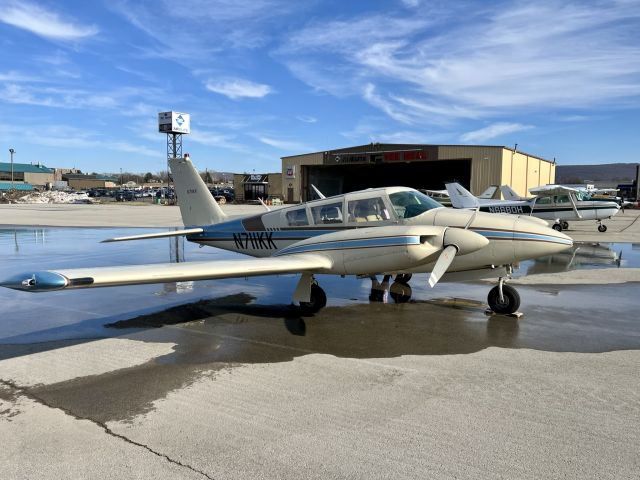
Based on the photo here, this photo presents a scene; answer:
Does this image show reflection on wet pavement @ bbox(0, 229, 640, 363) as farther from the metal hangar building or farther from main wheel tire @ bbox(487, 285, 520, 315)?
the metal hangar building

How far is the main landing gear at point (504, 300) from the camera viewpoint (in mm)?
7977

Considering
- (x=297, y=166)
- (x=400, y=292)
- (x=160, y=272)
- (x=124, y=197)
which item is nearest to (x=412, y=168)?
(x=297, y=166)

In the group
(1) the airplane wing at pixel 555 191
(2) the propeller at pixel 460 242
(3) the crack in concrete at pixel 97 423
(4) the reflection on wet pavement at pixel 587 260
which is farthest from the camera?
(1) the airplane wing at pixel 555 191

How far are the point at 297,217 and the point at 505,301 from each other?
13.7ft

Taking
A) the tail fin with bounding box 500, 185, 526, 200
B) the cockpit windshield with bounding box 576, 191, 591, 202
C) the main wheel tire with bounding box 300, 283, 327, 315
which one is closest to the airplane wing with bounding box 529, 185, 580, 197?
the cockpit windshield with bounding box 576, 191, 591, 202

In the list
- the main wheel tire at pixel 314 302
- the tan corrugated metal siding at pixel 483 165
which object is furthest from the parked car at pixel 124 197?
the main wheel tire at pixel 314 302

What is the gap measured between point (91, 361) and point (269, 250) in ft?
14.9

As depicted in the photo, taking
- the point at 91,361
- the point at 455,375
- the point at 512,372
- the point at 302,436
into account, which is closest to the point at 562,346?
the point at 512,372

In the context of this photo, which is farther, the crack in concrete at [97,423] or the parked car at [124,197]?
the parked car at [124,197]

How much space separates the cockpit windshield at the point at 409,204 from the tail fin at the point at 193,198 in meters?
4.76

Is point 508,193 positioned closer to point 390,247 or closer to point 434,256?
point 434,256

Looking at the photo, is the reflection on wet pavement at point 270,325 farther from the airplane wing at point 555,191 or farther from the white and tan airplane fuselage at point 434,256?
the airplane wing at point 555,191

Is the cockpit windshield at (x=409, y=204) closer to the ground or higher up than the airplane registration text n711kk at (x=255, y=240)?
higher up

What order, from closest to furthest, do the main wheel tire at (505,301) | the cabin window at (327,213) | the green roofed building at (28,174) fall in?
the main wheel tire at (505,301), the cabin window at (327,213), the green roofed building at (28,174)
